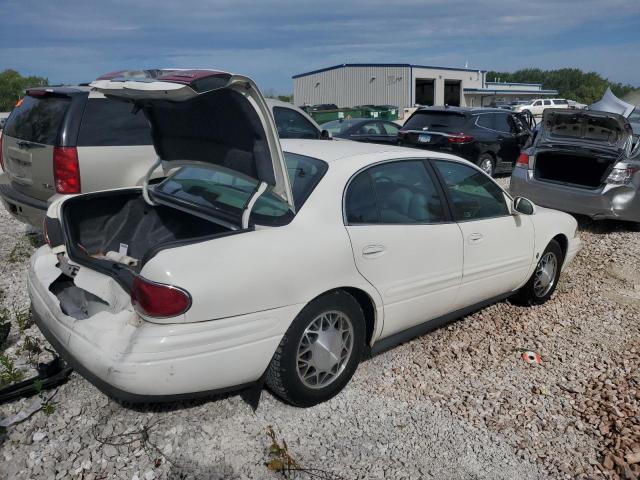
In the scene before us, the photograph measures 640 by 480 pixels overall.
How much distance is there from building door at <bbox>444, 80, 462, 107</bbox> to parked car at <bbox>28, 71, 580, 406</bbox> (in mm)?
54242

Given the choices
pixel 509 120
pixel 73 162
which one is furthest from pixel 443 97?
pixel 73 162

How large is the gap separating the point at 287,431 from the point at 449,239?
167cm

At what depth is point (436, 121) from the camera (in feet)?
40.2

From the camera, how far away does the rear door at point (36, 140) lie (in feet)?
18.4

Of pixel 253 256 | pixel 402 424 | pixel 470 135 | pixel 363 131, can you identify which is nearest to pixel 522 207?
pixel 402 424

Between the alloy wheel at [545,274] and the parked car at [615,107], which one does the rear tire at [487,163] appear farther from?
the alloy wheel at [545,274]

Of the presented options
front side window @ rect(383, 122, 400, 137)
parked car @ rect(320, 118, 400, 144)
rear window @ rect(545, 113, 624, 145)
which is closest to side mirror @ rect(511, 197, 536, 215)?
rear window @ rect(545, 113, 624, 145)

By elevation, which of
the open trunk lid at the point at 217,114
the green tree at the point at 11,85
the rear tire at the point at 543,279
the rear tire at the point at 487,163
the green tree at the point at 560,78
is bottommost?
the green tree at the point at 560,78

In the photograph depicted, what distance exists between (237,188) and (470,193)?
1779 millimetres

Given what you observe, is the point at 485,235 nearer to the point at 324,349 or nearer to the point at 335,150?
the point at 335,150

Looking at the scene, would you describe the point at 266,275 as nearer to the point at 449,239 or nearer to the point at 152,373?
the point at 152,373

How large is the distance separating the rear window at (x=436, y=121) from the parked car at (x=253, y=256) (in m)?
7.86

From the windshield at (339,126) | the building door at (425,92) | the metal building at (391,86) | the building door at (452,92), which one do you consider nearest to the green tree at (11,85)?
the metal building at (391,86)

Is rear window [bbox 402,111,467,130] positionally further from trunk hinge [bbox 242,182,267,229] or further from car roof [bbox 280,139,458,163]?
trunk hinge [bbox 242,182,267,229]
